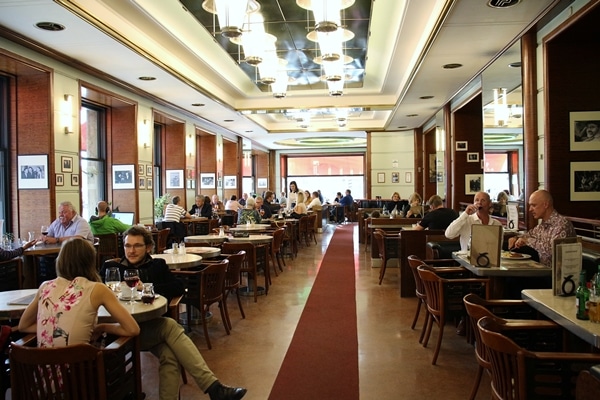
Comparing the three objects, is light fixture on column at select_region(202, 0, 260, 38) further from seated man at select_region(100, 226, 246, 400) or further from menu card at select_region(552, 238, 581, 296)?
menu card at select_region(552, 238, 581, 296)

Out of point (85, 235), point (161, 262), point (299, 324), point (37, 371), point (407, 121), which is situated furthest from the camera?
point (407, 121)

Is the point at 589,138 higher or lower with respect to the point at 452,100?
lower

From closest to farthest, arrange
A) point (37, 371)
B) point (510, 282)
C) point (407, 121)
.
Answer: point (37, 371), point (510, 282), point (407, 121)

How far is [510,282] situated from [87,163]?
25.8 ft

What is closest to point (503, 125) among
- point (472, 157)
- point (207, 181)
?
point (472, 157)

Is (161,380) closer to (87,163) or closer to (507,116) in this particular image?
(507,116)

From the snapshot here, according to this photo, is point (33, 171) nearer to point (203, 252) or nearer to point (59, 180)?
point (59, 180)

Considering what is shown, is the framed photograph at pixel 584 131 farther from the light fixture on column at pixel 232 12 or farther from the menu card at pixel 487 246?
the light fixture on column at pixel 232 12

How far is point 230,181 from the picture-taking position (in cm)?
1702

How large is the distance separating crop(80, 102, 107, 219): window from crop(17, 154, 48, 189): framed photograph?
2030 mm

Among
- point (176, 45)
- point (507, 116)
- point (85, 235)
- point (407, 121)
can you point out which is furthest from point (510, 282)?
point (407, 121)

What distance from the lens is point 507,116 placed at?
24.4 feet

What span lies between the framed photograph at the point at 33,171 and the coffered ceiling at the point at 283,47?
153 cm

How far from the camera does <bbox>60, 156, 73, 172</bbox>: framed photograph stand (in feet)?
23.3
